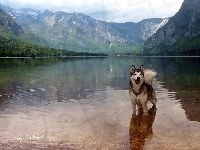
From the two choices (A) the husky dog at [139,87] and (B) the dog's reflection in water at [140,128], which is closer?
(B) the dog's reflection in water at [140,128]

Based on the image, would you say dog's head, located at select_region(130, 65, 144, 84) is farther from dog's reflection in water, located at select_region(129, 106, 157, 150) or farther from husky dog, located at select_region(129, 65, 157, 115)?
dog's reflection in water, located at select_region(129, 106, 157, 150)

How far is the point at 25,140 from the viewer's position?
14383mm

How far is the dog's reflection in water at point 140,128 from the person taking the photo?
541 inches

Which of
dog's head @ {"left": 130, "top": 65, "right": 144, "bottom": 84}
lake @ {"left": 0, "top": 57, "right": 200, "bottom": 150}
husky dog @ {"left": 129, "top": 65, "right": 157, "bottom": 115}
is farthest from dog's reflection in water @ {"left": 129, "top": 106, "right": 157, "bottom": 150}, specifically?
dog's head @ {"left": 130, "top": 65, "right": 144, "bottom": 84}

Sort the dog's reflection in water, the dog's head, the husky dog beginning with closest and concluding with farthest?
1. the dog's reflection in water
2. the dog's head
3. the husky dog

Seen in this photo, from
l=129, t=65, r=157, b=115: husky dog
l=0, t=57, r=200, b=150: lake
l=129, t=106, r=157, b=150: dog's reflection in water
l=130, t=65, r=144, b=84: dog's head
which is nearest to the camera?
l=129, t=106, r=157, b=150: dog's reflection in water

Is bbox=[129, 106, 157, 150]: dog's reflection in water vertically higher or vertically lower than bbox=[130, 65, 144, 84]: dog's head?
lower

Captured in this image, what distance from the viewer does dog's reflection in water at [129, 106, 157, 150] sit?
13742 millimetres

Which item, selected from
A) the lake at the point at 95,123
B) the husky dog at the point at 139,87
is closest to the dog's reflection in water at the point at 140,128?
the lake at the point at 95,123

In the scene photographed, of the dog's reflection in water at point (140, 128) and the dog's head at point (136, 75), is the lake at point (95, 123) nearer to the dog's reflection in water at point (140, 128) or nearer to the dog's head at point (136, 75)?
the dog's reflection in water at point (140, 128)

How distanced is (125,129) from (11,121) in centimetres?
779

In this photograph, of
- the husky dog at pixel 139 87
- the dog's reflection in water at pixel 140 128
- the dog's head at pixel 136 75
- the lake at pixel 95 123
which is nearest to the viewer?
the dog's reflection in water at pixel 140 128

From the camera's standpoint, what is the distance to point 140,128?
16734mm

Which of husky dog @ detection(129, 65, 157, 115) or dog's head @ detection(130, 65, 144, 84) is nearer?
dog's head @ detection(130, 65, 144, 84)
